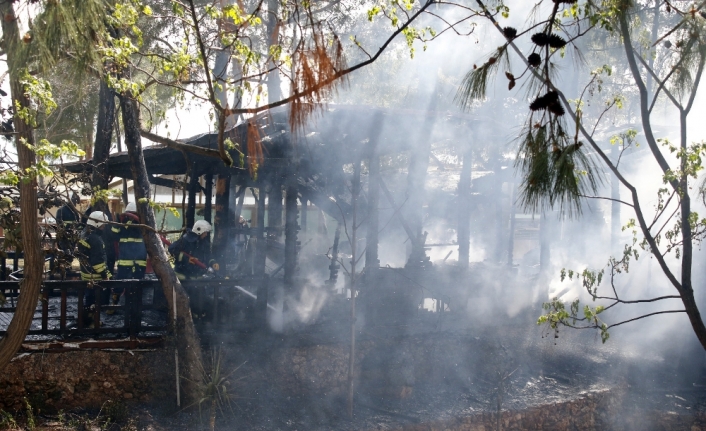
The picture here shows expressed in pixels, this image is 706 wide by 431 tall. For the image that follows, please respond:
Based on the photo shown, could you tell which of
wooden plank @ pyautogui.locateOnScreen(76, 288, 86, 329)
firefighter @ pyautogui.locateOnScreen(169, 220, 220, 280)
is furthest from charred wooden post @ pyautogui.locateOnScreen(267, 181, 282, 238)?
wooden plank @ pyautogui.locateOnScreen(76, 288, 86, 329)

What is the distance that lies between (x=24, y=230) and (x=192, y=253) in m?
4.55

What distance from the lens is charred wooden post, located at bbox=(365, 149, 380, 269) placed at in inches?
409

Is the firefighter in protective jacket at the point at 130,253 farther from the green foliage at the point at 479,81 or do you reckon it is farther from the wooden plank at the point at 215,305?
the green foliage at the point at 479,81

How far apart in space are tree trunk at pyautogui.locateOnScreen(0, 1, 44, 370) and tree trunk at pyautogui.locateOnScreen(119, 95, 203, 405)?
73.6 inches

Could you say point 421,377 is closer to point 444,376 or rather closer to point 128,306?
point 444,376

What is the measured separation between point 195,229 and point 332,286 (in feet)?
8.82

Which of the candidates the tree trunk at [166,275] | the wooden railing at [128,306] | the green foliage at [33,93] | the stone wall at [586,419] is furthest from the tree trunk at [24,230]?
the stone wall at [586,419]

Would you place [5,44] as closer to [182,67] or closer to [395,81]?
[182,67]

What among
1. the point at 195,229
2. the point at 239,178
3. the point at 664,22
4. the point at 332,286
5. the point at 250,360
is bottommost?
the point at 250,360

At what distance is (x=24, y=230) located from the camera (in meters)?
5.40

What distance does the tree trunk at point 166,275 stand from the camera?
737 centimetres

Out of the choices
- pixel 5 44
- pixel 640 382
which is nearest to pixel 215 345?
pixel 5 44

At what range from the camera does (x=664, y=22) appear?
1555 centimetres

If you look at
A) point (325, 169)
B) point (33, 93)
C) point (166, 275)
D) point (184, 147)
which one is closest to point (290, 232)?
point (325, 169)
